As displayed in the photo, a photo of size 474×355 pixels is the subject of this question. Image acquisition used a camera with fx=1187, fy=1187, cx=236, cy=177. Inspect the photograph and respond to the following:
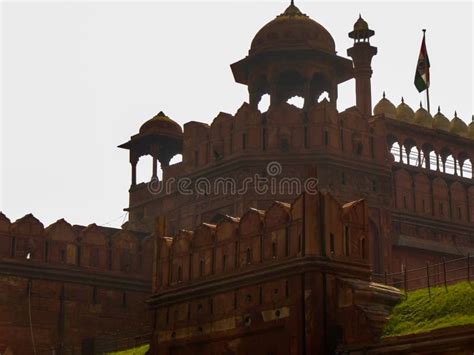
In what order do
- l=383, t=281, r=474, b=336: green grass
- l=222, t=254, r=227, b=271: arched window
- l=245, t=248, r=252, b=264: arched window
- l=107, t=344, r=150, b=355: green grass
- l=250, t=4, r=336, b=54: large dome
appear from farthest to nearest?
l=250, t=4, r=336, b=54: large dome < l=107, t=344, r=150, b=355: green grass < l=222, t=254, r=227, b=271: arched window < l=245, t=248, r=252, b=264: arched window < l=383, t=281, r=474, b=336: green grass

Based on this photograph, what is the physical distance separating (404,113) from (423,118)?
0.51 m

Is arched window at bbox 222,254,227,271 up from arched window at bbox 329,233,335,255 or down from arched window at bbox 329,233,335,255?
up

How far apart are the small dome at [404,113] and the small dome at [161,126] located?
226 inches

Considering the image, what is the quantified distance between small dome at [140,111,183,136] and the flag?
6.19 metres

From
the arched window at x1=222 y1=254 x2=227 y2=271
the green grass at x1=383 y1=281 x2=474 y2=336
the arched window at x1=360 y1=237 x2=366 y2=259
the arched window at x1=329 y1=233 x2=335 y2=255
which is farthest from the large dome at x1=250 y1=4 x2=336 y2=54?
the green grass at x1=383 y1=281 x2=474 y2=336

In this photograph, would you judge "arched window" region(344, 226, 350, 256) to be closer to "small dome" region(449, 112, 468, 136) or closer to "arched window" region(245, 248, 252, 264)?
"arched window" region(245, 248, 252, 264)

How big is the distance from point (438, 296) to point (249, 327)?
300 centimetres

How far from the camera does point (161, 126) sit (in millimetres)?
30031

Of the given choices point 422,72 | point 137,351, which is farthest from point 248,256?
point 422,72

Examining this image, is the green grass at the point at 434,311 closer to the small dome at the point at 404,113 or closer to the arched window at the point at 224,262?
the arched window at the point at 224,262

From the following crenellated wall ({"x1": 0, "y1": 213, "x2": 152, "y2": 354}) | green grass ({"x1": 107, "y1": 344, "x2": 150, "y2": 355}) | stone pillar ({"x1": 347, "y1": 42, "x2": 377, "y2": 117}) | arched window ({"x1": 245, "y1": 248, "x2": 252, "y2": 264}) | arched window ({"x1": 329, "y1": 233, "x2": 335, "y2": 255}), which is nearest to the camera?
arched window ({"x1": 329, "y1": 233, "x2": 335, "y2": 255})

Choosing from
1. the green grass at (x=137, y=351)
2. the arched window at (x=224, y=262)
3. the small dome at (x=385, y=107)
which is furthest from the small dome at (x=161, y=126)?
the arched window at (x=224, y=262)

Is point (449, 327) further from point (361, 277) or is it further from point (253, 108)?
point (253, 108)

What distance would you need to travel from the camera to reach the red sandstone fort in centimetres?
1802
